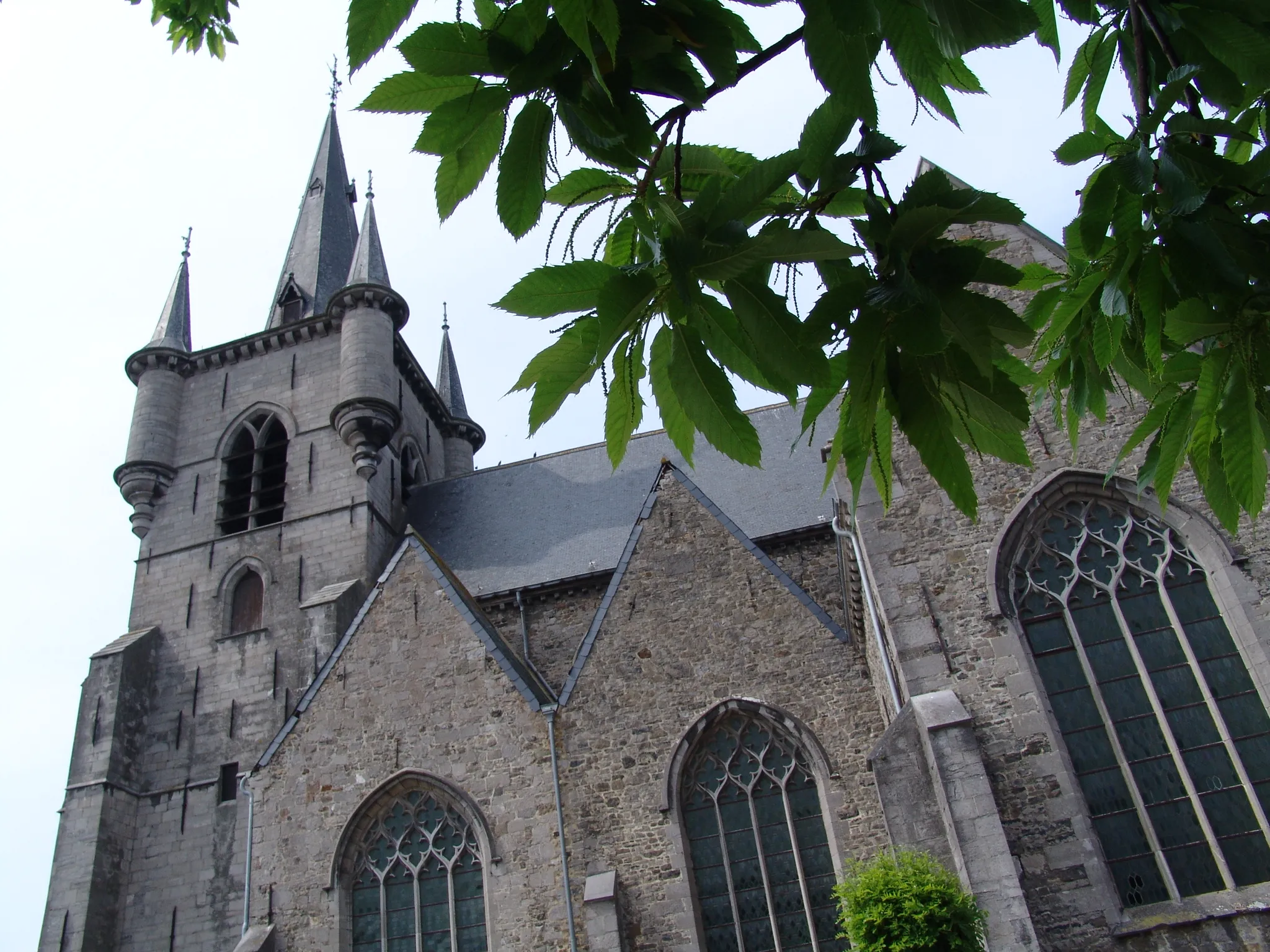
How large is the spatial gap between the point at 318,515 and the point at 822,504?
32.4 ft

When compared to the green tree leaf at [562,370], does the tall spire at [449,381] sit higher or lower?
higher

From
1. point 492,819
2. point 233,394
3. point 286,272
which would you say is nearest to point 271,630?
point 233,394

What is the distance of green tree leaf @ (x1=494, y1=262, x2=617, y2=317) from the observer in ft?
5.08

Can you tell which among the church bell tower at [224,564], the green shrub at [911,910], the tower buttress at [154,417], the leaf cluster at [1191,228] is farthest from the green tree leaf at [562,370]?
the tower buttress at [154,417]

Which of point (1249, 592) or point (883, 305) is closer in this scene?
point (883, 305)

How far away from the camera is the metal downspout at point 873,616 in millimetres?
9258

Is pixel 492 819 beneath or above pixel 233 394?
beneath

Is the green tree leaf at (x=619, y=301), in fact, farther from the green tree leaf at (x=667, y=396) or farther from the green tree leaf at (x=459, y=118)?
the green tree leaf at (x=459, y=118)

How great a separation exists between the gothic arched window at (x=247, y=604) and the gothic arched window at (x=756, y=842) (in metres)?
11.5

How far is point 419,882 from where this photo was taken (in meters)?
11.0

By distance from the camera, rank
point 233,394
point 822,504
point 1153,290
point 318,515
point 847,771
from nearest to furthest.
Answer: point 1153,290, point 847,771, point 822,504, point 318,515, point 233,394

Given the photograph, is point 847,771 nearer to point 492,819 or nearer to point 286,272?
point 492,819

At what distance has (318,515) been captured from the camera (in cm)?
2033

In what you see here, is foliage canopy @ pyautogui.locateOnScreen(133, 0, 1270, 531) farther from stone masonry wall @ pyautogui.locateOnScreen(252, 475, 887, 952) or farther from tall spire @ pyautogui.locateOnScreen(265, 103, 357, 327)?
tall spire @ pyautogui.locateOnScreen(265, 103, 357, 327)
